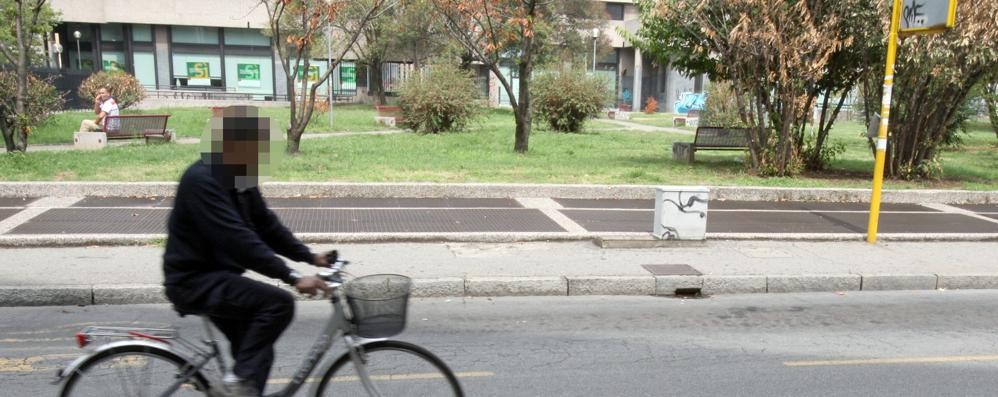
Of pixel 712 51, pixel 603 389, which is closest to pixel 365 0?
pixel 712 51

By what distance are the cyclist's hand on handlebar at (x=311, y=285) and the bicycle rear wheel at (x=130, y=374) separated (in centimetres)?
66

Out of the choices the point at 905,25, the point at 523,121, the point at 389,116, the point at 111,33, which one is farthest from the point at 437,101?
the point at 111,33

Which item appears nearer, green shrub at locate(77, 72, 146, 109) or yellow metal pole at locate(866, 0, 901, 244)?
yellow metal pole at locate(866, 0, 901, 244)

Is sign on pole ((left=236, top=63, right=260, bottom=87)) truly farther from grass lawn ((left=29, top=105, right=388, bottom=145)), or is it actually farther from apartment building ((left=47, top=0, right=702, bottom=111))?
grass lawn ((left=29, top=105, right=388, bottom=145))

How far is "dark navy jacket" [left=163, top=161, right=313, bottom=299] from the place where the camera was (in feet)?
10.1

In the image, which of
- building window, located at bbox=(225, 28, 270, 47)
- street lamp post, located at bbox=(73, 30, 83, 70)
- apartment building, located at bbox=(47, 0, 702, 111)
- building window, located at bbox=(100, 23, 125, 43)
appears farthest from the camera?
building window, located at bbox=(225, 28, 270, 47)

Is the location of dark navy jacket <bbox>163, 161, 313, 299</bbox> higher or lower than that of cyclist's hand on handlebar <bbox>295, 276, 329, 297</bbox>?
higher

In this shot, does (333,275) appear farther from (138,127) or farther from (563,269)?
(138,127)

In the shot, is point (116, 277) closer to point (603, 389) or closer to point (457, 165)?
point (603, 389)

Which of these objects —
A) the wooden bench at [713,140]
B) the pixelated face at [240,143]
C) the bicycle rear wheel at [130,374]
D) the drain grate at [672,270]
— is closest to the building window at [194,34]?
the wooden bench at [713,140]

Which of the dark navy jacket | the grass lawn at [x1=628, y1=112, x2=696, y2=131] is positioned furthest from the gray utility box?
the grass lawn at [x1=628, y1=112, x2=696, y2=131]

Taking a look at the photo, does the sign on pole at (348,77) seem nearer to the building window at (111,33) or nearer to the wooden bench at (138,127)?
the building window at (111,33)

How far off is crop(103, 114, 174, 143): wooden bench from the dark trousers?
16567 millimetres

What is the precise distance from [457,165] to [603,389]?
1064 cm
